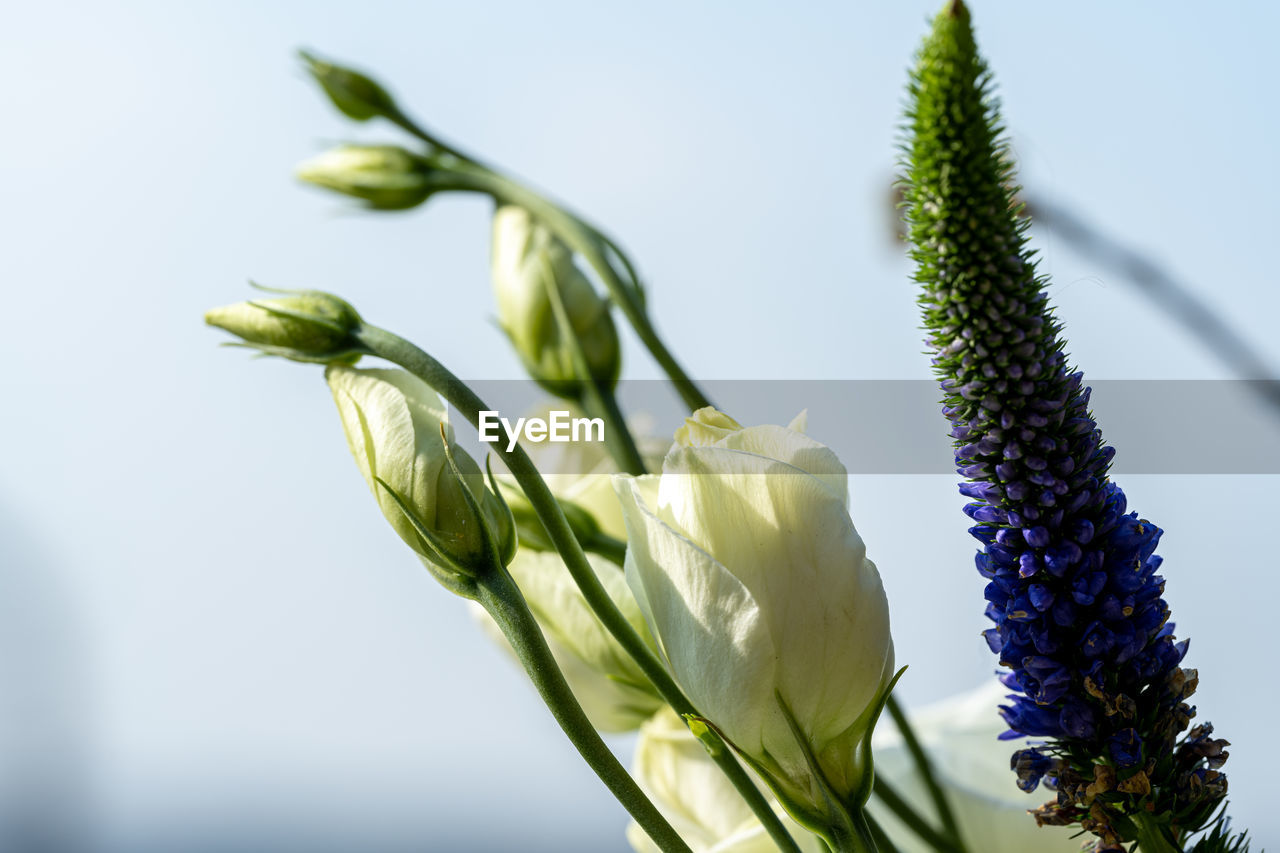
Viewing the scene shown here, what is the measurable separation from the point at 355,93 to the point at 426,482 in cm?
15

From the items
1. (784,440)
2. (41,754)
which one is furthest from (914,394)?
(41,754)

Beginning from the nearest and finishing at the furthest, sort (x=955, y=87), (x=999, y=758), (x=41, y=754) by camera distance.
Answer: (x=955, y=87) < (x=999, y=758) < (x=41, y=754)

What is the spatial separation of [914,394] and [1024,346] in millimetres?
51

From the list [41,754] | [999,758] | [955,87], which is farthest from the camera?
[41,754]

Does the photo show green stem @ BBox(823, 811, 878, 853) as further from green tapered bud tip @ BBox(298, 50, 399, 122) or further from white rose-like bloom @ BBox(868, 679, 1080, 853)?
green tapered bud tip @ BBox(298, 50, 399, 122)

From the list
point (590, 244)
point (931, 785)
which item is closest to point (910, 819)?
point (931, 785)

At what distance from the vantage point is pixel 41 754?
1.69ft

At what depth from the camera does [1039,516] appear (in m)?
0.12

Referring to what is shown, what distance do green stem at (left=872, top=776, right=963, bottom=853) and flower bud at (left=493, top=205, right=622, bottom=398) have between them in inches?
4.0

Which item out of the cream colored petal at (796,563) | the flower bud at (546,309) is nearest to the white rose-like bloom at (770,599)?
the cream colored petal at (796,563)

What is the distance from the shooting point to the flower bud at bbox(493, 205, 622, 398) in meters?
0.23

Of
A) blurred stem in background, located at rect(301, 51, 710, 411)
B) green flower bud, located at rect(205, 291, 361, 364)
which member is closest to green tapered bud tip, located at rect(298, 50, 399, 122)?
blurred stem in background, located at rect(301, 51, 710, 411)

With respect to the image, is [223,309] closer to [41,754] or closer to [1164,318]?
[1164,318]

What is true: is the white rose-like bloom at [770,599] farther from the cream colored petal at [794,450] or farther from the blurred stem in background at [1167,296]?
the blurred stem in background at [1167,296]
